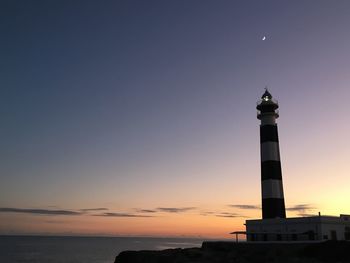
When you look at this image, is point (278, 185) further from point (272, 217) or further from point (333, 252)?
point (333, 252)

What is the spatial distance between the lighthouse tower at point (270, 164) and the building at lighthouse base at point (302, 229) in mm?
1742

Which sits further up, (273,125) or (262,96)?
(262,96)

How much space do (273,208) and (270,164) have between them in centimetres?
519

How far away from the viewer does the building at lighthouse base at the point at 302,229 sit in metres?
42.7

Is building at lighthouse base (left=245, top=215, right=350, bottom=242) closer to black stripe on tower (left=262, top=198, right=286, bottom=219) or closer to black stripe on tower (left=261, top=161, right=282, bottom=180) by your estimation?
black stripe on tower (left=262, top=198, right=286, bottom=219)

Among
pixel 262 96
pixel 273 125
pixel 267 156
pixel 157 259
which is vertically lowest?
pixel 157 259

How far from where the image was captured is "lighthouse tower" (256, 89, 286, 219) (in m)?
46.8

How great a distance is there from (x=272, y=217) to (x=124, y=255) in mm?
18051

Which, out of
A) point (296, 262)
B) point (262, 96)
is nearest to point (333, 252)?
point (296, 262)

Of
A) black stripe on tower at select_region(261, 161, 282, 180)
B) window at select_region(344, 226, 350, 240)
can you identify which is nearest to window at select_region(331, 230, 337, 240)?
window at select_region(344, 226, 350, 240)

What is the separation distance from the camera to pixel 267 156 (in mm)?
48469

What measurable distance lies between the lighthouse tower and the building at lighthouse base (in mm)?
1742

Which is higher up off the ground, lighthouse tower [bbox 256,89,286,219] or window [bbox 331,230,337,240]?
lighthouse tower [bbox 256,89,286,219]

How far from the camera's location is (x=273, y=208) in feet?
153
